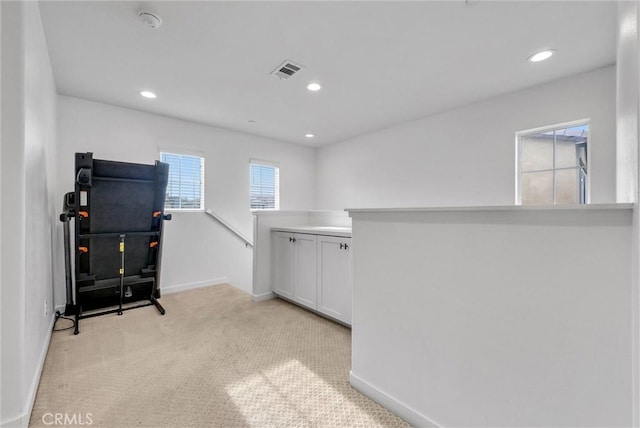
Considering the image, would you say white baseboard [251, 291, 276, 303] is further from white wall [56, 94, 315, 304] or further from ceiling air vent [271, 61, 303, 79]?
ceiling air vent [271, 61, 303, 79]

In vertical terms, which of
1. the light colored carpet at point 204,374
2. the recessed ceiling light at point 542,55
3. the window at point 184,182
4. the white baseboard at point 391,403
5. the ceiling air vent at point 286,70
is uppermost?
the ceiling air vent at point 286,70

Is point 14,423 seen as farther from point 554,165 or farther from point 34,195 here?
point 554,165

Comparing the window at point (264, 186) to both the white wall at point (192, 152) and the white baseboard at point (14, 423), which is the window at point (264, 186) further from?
the white baseboard at point (14, 423)

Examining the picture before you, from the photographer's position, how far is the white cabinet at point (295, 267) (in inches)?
114

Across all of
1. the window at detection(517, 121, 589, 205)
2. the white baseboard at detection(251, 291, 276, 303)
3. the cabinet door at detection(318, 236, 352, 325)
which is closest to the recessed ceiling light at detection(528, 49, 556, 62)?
the window at detection(517, 121, 589, 205)

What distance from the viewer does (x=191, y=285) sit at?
3.85m

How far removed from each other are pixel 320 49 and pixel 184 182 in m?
2.86

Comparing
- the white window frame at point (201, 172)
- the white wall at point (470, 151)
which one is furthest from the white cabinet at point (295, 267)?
the white wall at point (470, 151)

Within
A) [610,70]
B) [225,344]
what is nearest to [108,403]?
[225,344]

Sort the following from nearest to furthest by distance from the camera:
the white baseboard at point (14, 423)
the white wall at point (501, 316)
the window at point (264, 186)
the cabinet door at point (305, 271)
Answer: the white wall at point (501, 316) → the white baseboard at point (14, 423) → the cabinet door at point (305, 271) → the window at point (264, 186)

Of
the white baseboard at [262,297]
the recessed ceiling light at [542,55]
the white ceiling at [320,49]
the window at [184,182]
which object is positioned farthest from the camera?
the window at [184,182]

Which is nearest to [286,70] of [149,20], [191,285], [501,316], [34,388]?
[149,20]

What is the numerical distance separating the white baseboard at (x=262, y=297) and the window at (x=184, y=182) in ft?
5.68

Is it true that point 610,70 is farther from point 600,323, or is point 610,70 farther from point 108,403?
point 108,403
